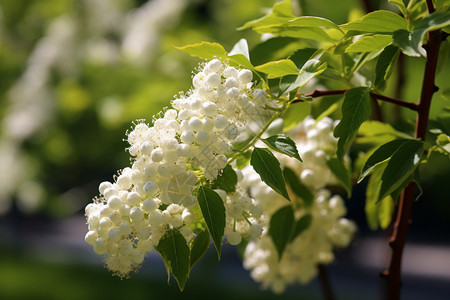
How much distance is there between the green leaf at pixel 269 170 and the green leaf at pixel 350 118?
47 millimetres

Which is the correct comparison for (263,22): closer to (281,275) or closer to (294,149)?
(294,149)

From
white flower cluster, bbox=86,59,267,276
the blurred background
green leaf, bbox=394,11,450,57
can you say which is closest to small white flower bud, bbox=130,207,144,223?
white flower cluster, bbox=86,59,267,276

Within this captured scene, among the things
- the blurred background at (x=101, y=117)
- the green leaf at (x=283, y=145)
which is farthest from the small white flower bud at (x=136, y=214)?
the blurred background at (x=101, y=117)

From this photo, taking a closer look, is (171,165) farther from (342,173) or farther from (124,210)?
(342,173)

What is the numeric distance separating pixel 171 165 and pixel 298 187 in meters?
0.28

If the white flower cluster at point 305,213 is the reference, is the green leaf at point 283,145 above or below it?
above

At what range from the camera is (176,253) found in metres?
0.38

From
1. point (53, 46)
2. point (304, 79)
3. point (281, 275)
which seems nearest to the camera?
point (304, 79)

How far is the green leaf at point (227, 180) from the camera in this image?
42 cm

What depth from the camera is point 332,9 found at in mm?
3059

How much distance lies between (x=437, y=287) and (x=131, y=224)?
3173mm

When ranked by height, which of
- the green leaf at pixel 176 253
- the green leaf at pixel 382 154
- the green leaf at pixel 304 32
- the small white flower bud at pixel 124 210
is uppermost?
the green leaf at pixel 304 32

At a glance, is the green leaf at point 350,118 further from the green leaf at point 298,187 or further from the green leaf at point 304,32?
the green leaf at point 298,187

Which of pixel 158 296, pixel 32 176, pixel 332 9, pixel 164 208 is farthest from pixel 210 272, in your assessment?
pixel 164 208
